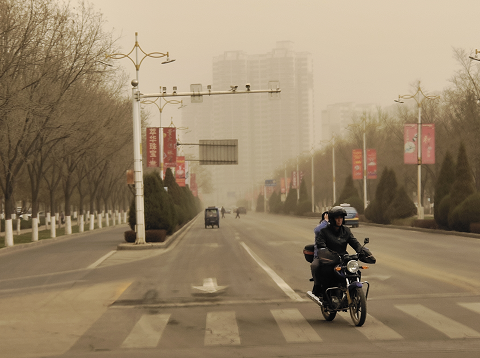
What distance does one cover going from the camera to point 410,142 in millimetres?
43562

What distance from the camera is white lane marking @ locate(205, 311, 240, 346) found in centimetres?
Result: 829

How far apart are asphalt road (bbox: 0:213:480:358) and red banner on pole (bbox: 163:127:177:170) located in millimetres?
24438

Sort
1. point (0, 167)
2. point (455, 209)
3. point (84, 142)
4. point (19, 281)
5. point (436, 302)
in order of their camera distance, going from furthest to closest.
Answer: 1. point (84, 142)
2. point (0, 167)
3. point (455, 209)
4. point (19, 281)
5. point (436, 302)

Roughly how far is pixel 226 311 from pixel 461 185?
2876 centimetres

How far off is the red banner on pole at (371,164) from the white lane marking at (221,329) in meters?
48.8

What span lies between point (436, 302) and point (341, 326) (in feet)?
9.35

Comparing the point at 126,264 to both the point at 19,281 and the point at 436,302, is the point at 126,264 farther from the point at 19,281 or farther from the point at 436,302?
the point at 436,302

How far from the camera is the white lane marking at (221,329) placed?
27.2ft

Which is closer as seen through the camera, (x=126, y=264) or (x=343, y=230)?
(x=343, y=230)

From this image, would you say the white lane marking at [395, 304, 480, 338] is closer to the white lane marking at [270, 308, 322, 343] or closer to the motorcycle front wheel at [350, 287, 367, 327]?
the motorcycle front wheel at [350, 287, 367, 327]

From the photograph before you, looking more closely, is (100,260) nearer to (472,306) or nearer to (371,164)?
(472,306)

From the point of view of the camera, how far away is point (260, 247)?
2734cm

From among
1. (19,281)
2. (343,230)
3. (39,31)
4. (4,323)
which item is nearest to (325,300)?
(343,230)

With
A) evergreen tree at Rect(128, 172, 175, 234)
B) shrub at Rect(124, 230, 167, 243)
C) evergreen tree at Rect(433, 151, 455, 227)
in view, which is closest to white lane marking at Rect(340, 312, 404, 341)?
shrub at Rect(124, 230, 167, 243)
